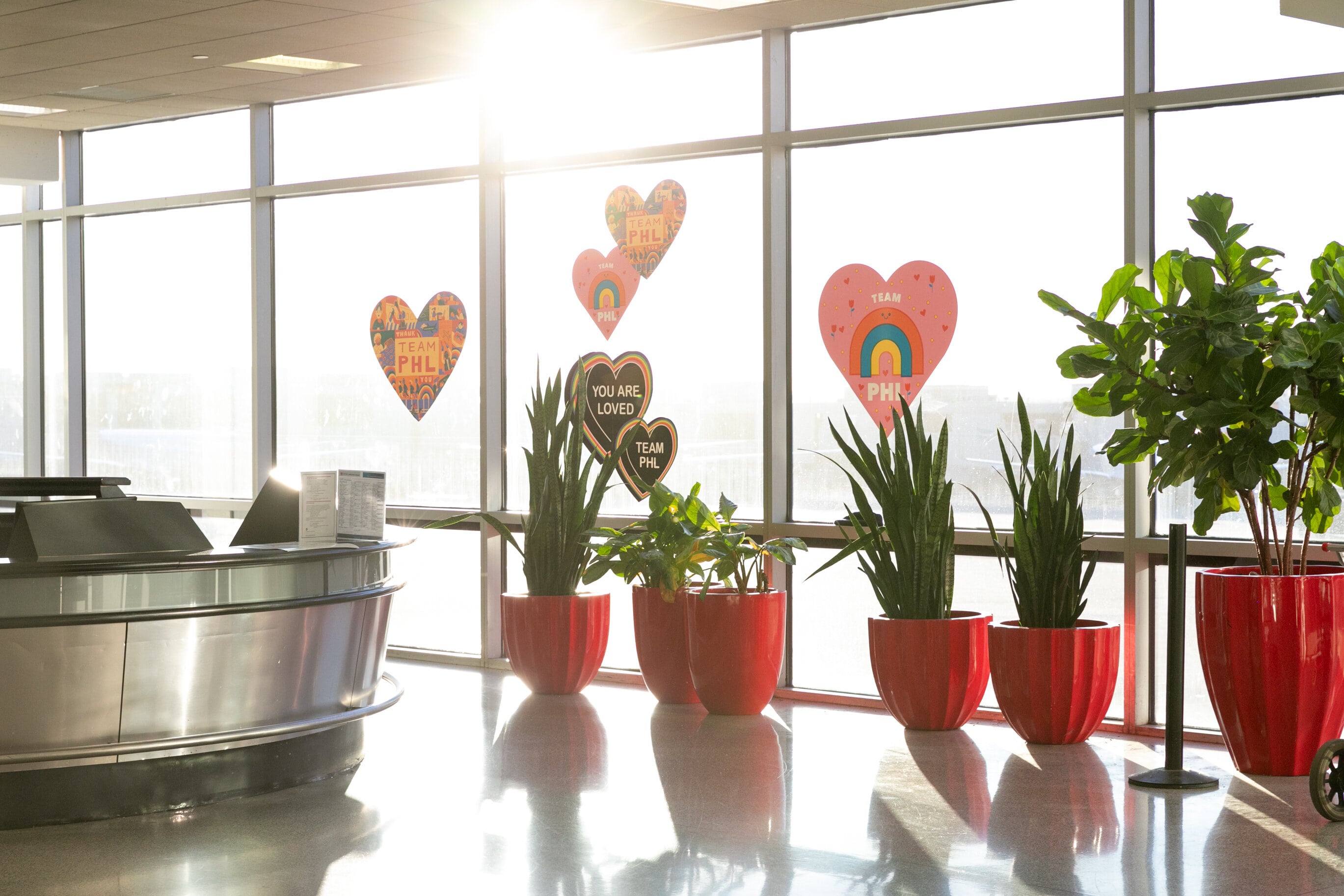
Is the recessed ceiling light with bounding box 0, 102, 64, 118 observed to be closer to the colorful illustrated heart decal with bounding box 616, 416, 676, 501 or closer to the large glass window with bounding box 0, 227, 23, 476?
the large glass window with bounding box 0, 227, 23, 476

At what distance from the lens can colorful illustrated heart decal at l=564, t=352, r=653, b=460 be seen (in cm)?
682

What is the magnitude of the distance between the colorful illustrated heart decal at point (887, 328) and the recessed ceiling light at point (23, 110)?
4.67 m

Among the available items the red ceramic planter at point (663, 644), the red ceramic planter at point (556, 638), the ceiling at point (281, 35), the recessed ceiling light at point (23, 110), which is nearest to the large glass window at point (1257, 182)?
the ceiling at point (281, 35)

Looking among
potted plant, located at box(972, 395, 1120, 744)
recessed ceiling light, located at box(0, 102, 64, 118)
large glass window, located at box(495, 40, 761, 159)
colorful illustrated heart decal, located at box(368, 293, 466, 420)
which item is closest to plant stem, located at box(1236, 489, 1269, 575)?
potted plant, located at box(972, 395, 1120, 744)

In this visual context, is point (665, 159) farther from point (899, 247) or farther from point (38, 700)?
point (38, 700)

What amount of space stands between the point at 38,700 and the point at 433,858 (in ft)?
4.32

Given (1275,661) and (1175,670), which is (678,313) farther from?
(1275,661)

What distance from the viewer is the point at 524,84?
7129 mm

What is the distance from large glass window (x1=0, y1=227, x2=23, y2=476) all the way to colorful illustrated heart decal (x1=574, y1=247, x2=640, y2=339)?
14.7ft

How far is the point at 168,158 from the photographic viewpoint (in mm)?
8492

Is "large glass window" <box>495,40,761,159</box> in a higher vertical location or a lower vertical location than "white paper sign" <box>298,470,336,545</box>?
higher

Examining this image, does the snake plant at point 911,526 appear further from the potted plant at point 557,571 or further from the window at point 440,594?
the window at point 440,594

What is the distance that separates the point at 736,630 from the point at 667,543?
0.46m

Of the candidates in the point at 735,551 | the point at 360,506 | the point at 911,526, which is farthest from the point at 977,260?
the point at 360,506
